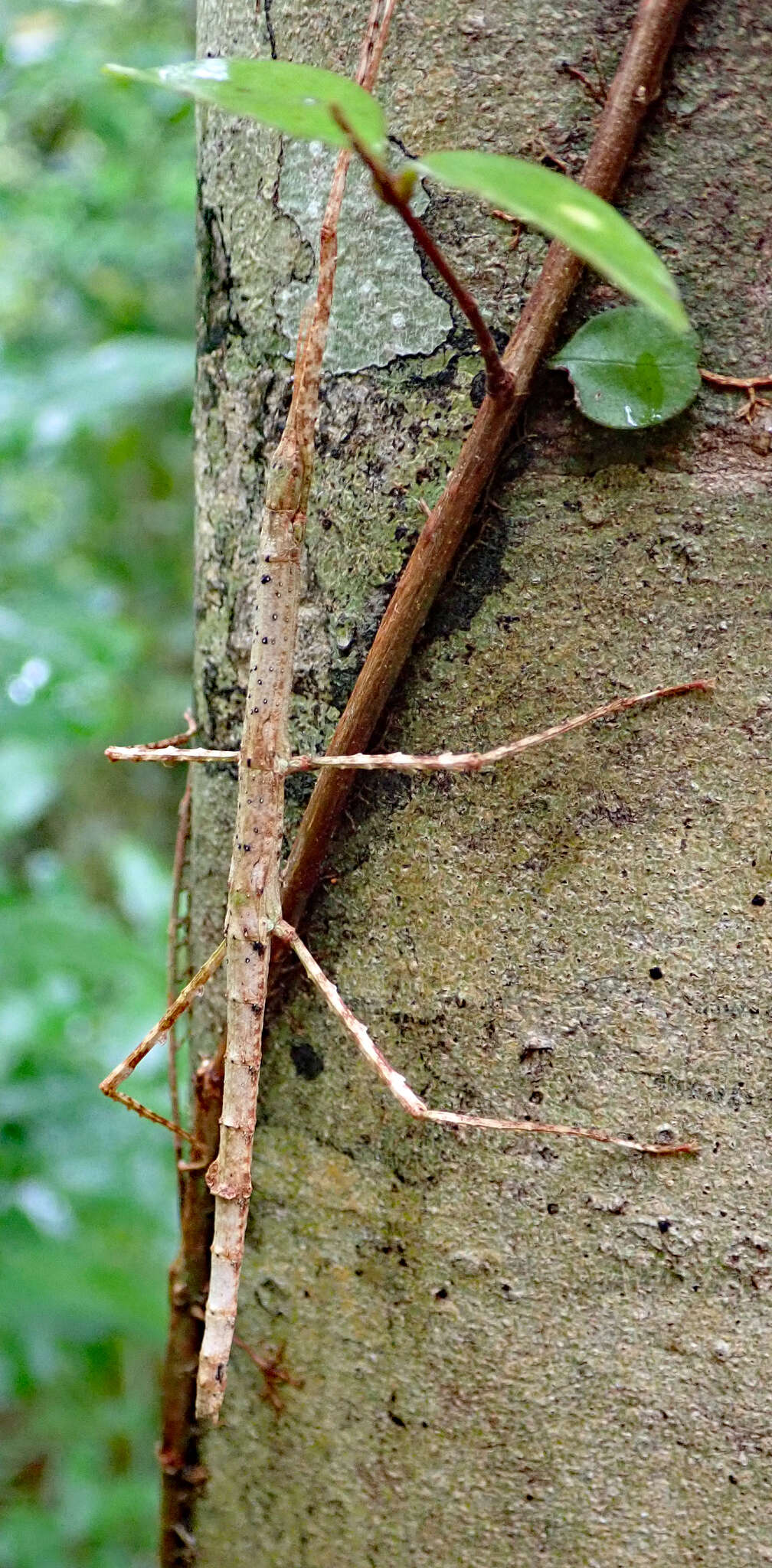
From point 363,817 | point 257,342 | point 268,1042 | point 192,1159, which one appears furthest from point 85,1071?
point 257,342

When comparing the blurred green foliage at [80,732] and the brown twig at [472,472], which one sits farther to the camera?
the blurred green foliage at [80,732]

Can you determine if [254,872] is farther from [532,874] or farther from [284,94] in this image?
[284,94]

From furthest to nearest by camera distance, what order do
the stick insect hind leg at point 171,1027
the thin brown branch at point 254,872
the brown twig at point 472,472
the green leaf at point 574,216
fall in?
the stick insect hind leg at point 171,1027
the thin brown branch at point 254,872
the brown twig at point 472,472
the green leaf at point 574,216

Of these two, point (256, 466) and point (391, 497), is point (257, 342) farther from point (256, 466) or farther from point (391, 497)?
point (391, 497)

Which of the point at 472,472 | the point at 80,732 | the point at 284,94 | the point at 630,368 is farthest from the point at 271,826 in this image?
the point at 80,732

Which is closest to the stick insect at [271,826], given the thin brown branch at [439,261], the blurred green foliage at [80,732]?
the thin brown branch at [439,261]

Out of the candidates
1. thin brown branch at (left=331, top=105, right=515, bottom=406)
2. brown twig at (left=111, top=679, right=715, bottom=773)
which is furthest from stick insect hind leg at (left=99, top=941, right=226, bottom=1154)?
thin brown branch at (left=331, top=105, right=515, bottom=406)

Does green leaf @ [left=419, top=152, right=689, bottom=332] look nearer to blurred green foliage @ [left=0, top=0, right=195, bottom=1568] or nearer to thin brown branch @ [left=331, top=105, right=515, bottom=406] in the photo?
thin brown branch @ [left=331, top=105, right=515, bottom=406]

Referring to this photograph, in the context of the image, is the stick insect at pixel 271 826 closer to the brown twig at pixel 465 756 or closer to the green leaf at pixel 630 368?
the brown twig at pixel 465 756
